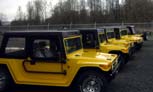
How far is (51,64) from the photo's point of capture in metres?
7.16

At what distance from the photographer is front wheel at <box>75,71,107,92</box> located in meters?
6.90

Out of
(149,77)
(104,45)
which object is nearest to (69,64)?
(149,77)

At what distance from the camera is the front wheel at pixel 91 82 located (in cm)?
690

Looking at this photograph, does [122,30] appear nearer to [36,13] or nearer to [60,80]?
[60,80]

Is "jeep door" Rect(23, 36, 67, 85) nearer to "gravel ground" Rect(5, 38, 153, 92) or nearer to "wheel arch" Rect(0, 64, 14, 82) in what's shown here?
"wheel arch" Rect(0, 64, 14, 82)

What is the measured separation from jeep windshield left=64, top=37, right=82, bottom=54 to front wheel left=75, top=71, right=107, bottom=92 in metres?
0.79

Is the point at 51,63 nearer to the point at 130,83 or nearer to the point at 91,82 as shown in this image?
the point at 91,82

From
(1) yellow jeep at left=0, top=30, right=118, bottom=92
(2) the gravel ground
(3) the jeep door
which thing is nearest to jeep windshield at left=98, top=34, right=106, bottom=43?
(2) the gravel ground

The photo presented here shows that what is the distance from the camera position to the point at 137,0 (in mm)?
55625

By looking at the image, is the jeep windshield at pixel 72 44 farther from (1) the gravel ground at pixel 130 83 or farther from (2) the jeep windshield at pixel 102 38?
(2) the jeep windshield at pixel 102 38

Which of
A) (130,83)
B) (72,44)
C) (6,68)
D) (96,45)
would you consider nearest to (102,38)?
(96,45)

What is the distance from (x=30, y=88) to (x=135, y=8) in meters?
46.8

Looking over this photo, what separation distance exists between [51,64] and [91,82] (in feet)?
3.56

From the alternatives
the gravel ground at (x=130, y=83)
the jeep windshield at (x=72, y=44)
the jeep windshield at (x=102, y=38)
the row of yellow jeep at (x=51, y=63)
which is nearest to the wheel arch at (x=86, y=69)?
the row of yellow jeep at (x=51, y=63)
